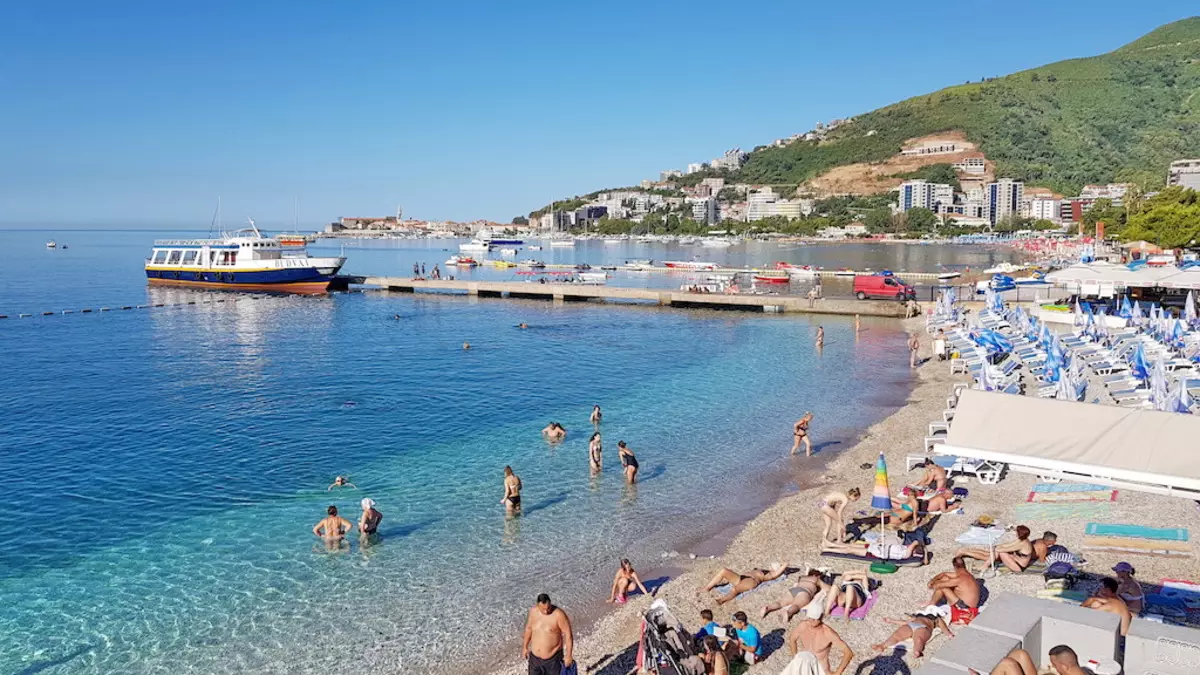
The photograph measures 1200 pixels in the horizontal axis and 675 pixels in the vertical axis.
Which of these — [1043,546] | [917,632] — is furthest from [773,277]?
[917,632]

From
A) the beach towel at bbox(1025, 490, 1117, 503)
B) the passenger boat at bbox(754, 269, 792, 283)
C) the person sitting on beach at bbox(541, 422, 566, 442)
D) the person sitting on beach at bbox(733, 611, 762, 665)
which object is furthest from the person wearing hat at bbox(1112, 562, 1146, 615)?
the passenger boat at bbox(754, 269, 792, 283)

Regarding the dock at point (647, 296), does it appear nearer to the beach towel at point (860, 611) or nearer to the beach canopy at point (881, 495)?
the beach canopy at point (881, 495)

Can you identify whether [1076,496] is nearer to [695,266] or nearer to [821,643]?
[821,643]

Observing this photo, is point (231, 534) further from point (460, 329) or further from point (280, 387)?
point (460, 329)

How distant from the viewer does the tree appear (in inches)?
7571

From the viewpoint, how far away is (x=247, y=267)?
217 feet

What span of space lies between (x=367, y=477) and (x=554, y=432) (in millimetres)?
5052

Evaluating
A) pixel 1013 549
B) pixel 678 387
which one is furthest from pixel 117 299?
pixel 1013 549

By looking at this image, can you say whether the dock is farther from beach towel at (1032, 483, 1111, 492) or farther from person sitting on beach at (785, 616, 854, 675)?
person sitting on beach at (785, 616, 854, 675)

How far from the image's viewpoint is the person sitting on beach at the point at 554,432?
70.6 ft

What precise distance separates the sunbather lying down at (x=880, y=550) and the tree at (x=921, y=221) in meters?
192

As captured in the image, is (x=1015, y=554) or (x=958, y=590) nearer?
(x=958, y=590)

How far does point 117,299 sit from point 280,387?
43521mm

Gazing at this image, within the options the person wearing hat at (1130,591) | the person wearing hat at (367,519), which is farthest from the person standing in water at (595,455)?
the person wearing hat at (1130,591)
